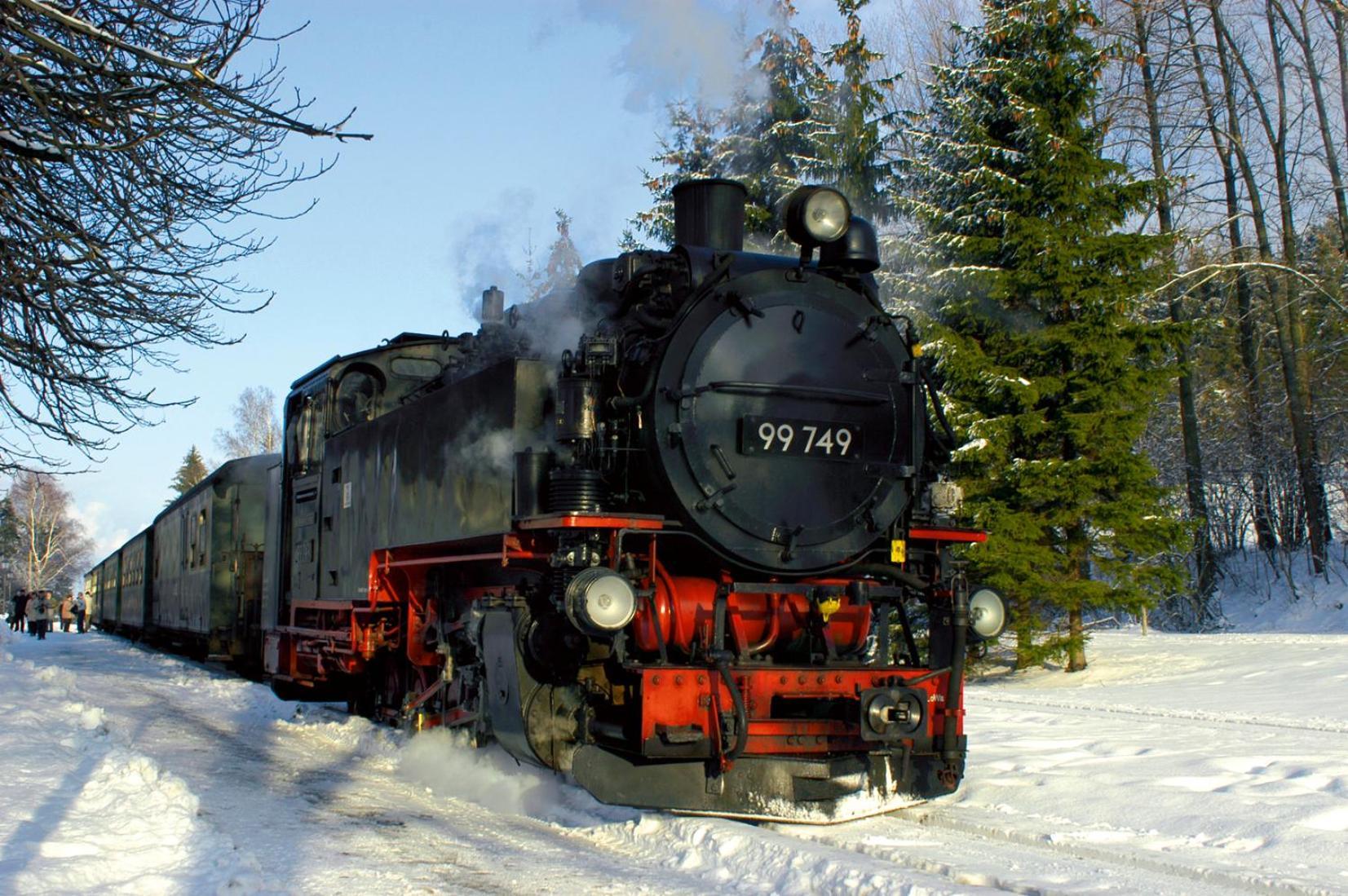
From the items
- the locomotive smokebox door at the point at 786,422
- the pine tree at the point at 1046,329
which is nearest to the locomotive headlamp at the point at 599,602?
the locomotive smokebox door at the point at 786,422

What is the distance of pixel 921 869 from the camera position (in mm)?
4859

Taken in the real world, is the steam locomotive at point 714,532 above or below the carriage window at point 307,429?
below

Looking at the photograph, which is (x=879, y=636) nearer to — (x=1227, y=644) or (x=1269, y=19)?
(x=1227, y=644)

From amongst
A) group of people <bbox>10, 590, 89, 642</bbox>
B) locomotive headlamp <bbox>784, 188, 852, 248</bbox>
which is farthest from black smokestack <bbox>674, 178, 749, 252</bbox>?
group of people <bbox>10, 590, 89, 642</bbox>

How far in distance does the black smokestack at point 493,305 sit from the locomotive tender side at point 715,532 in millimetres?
2129

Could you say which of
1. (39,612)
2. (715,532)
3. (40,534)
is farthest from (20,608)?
(715,532)

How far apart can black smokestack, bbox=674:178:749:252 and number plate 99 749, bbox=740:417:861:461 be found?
1.37 meters

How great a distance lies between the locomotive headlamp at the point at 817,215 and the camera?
254 inches

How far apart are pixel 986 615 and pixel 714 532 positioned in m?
1.87

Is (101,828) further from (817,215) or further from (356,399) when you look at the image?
(356,399)

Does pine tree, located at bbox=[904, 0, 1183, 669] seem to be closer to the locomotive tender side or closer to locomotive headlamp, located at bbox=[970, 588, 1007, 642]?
locomotive headlamp, located at bbox=[970, 588, 1007, 642]

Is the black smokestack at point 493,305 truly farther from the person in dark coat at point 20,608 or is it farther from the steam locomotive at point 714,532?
the person in dark coat at point 20,608

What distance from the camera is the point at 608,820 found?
5.94 metres

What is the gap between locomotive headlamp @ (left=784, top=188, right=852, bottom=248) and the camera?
6.46m
